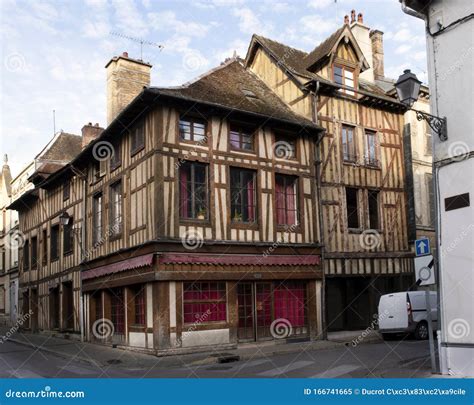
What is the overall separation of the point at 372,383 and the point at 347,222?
9317 mm

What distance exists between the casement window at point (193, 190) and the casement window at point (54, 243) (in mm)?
9097

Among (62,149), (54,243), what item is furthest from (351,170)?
(62,149)

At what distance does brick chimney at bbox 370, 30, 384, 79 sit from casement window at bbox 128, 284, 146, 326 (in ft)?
41.8

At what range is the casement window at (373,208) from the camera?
17344 millimetres

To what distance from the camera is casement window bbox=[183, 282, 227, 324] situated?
1324 cm

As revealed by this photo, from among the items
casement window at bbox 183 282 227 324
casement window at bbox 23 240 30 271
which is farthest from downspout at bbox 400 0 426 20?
casement window at bbox 23 240 30 271

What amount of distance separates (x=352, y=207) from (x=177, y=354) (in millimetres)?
7368

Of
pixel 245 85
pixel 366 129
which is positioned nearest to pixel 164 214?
pixel 245 85

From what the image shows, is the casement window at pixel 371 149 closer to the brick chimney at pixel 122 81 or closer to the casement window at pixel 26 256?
the brick chimney at pixel 122 81

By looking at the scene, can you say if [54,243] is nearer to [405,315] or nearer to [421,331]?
[405,315]

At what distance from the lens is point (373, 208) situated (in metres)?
17.5

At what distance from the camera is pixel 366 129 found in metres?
17.6

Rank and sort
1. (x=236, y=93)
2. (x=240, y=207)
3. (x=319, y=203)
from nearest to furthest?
(x=240, y=207) < (x=236, y=93) < (x=319, y=203)

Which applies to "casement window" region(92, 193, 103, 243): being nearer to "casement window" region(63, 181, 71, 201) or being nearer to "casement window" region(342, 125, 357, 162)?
"casement window" region(63, 181, 71, 201)
